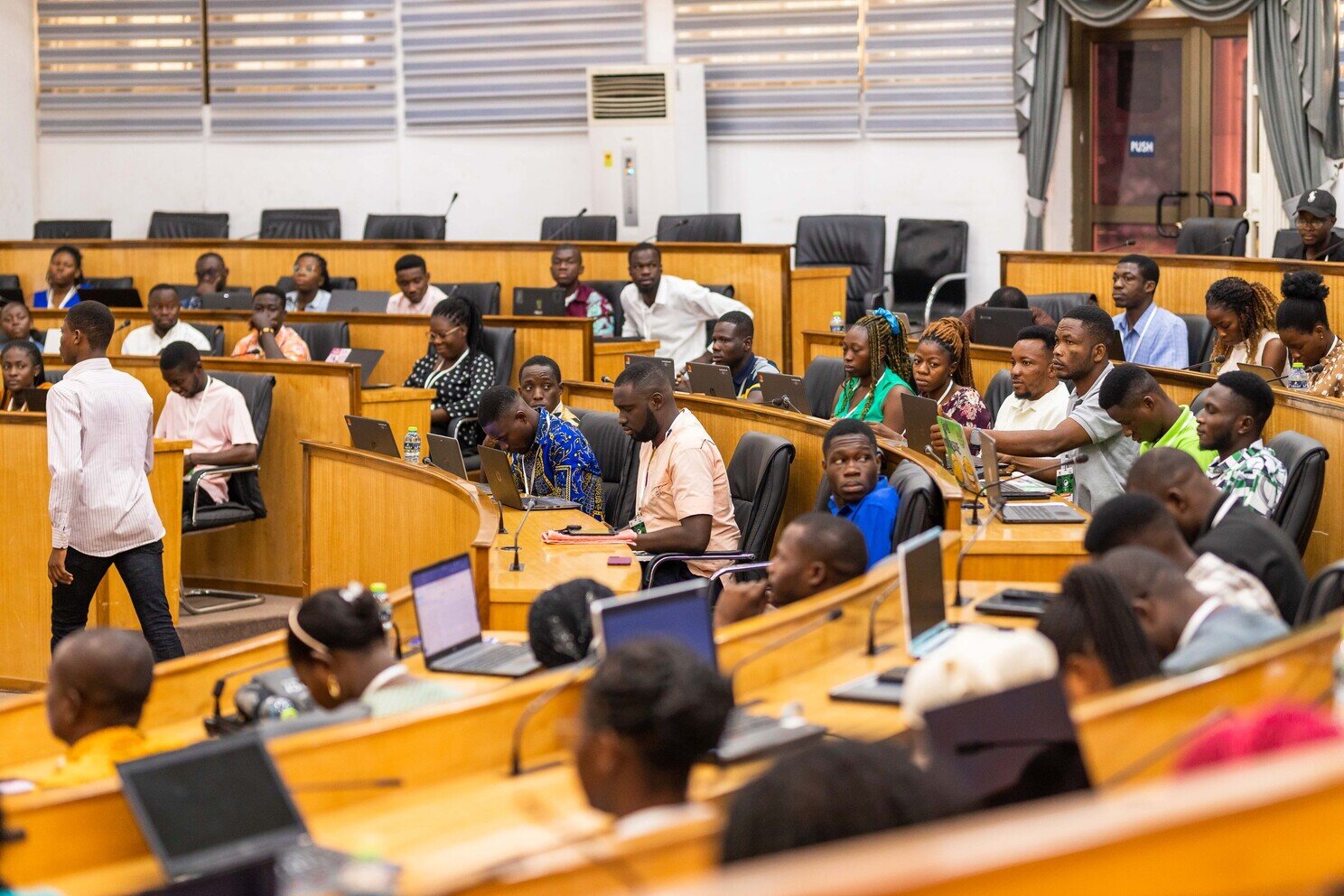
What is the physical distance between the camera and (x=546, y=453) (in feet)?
19.7

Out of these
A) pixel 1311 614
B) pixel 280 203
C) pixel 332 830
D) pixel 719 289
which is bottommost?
pixel 332 830

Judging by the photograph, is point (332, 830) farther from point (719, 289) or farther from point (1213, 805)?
point (719, 289)

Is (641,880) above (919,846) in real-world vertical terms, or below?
below

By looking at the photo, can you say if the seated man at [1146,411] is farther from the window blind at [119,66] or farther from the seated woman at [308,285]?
the window blind at [119,66]

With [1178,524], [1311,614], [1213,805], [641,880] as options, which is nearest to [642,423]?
[1178,524]

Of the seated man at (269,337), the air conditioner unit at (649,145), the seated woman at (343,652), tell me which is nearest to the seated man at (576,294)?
the seated man at (269,337)

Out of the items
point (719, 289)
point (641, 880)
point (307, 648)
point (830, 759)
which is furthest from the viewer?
point (719, 289)

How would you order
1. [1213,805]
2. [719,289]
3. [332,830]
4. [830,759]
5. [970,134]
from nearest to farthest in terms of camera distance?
[1213,805], [830,759], [332,830], [719,289], [970,134]

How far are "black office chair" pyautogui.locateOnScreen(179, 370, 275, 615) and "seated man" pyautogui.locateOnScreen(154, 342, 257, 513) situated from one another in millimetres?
45

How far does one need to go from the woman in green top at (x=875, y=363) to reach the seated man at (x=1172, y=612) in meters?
3.16

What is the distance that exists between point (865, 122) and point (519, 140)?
299 cm

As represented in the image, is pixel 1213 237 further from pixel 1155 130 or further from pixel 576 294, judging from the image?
→ pixel 576 294

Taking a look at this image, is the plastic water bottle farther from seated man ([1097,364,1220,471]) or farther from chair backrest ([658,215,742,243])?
chair backrest ([658,215,742,243])

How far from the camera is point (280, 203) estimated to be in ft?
46.8
